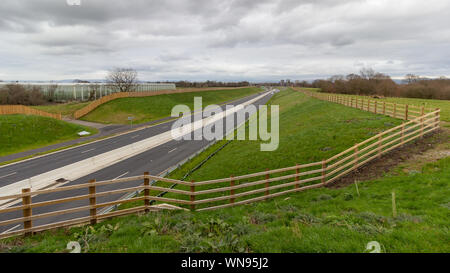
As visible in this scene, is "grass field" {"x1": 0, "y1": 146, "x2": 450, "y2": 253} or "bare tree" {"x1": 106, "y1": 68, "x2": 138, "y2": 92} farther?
"bare tree" {"x1": 106, "y1": 68, "x2": 138, "y2": 92}

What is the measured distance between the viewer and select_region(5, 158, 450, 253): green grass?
19.0 ft

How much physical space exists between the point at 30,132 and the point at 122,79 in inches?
2996

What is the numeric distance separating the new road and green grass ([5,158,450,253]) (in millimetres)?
9161

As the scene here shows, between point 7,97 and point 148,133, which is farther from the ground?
point 7,97

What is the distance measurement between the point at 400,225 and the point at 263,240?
400 cm

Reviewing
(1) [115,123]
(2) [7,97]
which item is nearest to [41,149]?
(1) [115,123]

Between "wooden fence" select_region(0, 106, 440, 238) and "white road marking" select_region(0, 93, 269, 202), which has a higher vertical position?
"wooden fence" select_region(0, 106, 440, 238)

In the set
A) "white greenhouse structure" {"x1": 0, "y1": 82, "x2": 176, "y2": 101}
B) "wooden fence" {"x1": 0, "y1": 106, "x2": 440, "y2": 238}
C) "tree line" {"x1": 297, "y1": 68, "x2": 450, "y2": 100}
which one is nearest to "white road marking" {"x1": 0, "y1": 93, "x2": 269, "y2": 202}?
"wooden fence" {"x1": 0, "y1": 106, "x2": 440, "y2": 238}

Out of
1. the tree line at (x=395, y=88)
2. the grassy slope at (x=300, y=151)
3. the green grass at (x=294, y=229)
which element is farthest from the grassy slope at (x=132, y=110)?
the tree line at (x=395, y=88)

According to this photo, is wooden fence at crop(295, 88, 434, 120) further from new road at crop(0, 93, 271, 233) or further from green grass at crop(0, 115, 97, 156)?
green grass at crop(0, 115, 97, 156)
